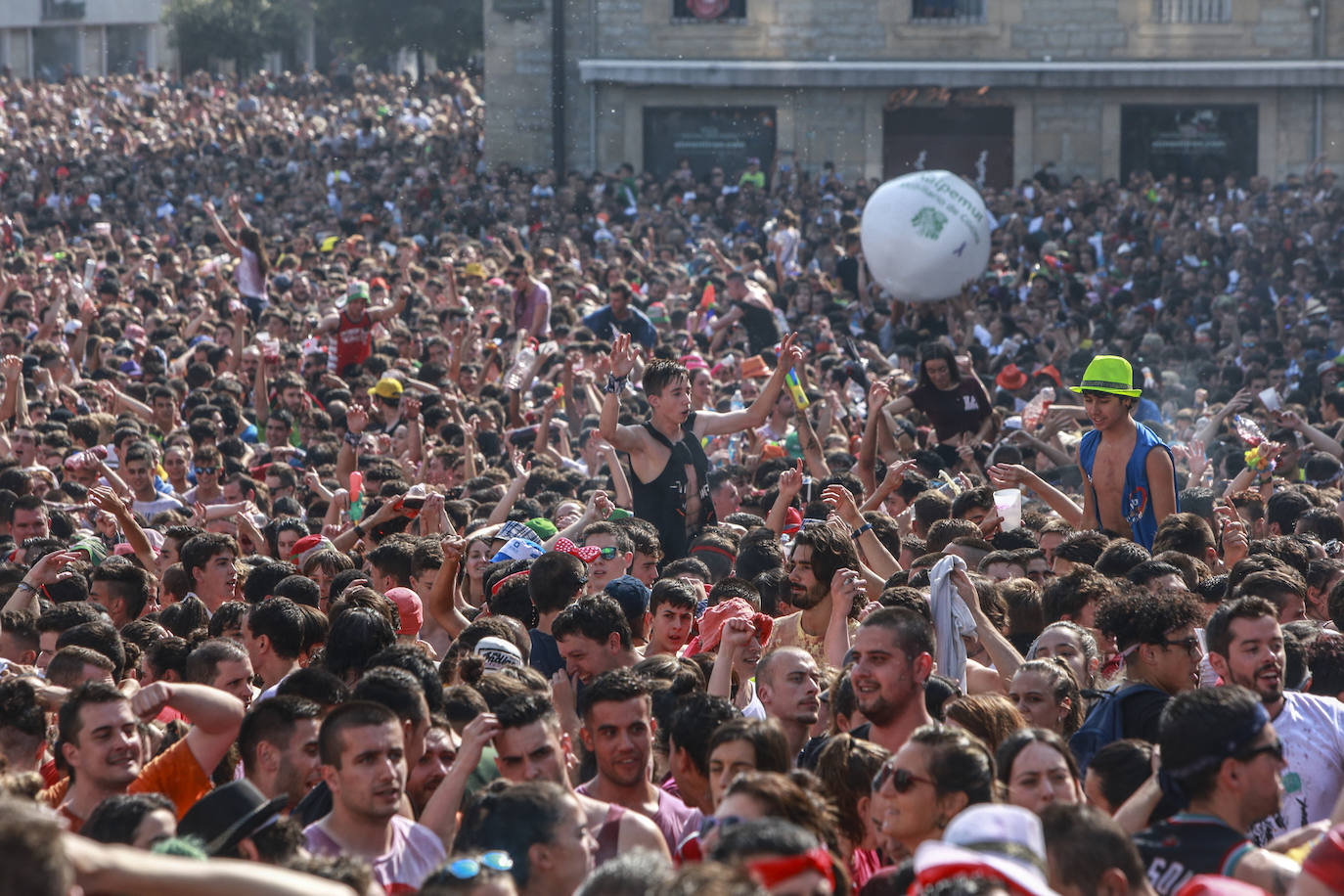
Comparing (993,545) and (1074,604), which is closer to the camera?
(1074,604)

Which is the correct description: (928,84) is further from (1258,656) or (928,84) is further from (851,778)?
(851,778)

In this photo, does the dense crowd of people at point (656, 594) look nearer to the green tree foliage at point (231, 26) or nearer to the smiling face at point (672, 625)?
the smiling face at point (672, 625)

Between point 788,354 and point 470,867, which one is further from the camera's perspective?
point 788,354

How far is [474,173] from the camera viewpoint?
100ft

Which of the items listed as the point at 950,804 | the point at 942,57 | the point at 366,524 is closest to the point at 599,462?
the point at 366,524

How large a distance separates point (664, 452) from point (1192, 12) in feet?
83.6

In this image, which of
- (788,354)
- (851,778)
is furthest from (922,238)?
(851,778)

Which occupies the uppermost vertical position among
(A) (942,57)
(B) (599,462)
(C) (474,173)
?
(A) (942,57)

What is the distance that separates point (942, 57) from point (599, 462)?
21.7 metres

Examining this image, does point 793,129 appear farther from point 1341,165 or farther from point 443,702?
point 443,702

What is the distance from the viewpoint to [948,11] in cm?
3186

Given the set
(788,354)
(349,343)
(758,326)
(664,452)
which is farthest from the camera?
(758,326)

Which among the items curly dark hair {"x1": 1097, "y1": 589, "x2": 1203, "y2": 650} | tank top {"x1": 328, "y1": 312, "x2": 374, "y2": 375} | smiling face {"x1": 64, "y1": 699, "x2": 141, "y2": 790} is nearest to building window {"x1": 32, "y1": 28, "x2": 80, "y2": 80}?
tank top {"x1": 328, "y1": 312, "x2": 374, "y2": 375}

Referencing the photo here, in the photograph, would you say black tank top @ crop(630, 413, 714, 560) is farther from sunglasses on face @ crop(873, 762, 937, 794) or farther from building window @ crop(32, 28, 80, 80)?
building window @ crop(32, 28, 80, 80)
